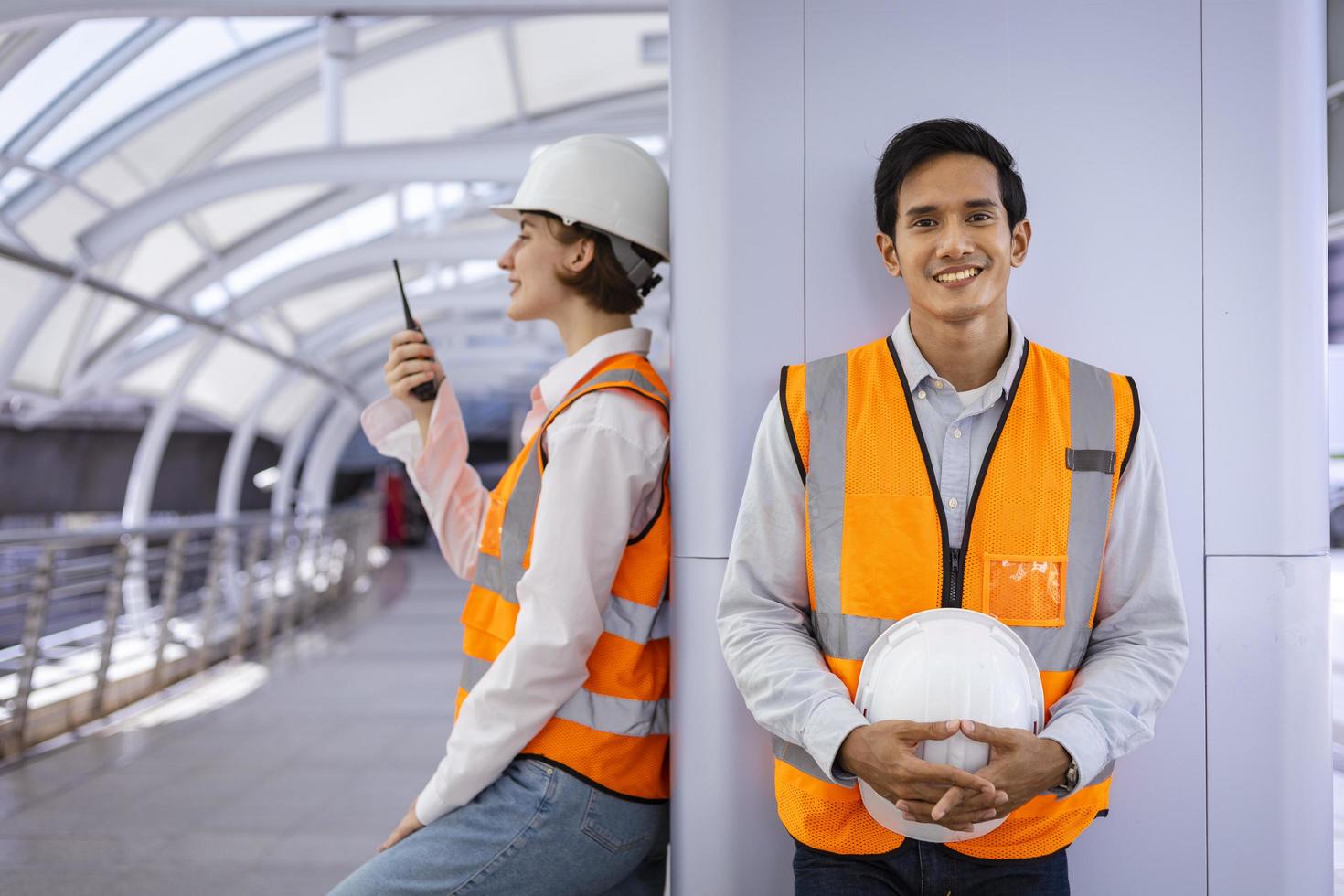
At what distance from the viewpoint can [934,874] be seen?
1601 millimetres

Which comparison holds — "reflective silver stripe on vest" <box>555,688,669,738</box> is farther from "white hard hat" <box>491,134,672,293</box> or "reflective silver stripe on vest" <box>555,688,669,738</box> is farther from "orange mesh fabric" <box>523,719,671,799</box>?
"white hard hat" <box>491,134,672,293</box>

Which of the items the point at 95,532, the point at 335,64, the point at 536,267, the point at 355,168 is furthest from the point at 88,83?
the point at 536,267

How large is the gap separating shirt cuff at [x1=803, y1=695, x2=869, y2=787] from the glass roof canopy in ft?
17.1

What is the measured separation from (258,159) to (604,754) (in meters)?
7.32

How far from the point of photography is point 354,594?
14094 millimetres

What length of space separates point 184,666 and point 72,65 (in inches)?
201

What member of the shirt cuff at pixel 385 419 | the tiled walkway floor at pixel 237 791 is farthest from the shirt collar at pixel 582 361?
the tiled walkway floor at pixel 237 791

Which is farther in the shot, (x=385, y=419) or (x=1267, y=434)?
(x=385, y=419)

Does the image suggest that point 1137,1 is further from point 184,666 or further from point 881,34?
point 184,666

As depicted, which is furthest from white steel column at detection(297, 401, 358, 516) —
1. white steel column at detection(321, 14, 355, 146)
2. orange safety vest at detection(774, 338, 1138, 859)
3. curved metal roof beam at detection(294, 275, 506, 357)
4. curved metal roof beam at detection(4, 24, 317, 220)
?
orange safety vest at detection(774, 338, 1138, 859)

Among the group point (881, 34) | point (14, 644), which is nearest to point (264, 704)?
point (14, 644)

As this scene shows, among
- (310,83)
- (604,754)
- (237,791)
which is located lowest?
(237,791)

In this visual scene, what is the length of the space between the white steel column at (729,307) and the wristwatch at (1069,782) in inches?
22.4

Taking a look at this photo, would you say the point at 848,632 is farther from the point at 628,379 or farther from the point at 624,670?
the point at 628,379
